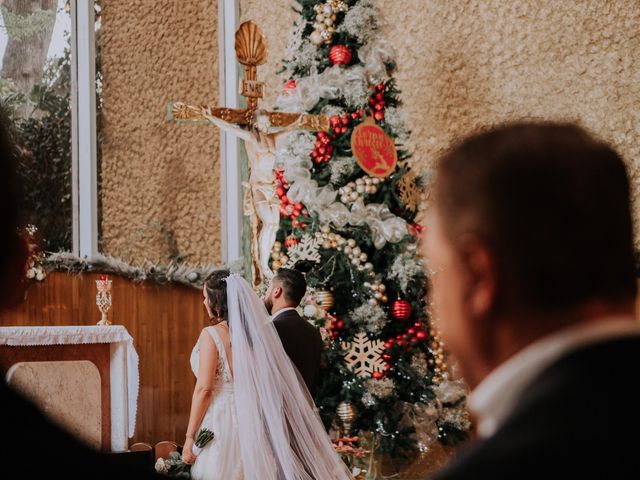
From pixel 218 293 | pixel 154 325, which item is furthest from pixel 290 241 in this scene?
pixel 218 293

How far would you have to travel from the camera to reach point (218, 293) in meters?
5.24

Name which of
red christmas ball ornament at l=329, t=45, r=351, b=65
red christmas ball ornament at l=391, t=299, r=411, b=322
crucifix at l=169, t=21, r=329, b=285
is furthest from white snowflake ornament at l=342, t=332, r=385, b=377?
red christmas ball ornament at l=329, t=45, r=351, b=65

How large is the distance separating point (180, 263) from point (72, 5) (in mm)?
2620

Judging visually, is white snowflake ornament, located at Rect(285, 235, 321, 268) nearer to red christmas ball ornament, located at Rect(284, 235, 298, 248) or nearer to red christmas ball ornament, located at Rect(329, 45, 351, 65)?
red christmas ball ornament, located at Rect(284, 235, 298, 248)

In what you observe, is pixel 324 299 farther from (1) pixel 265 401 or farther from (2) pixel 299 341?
(1) pixel 265 401

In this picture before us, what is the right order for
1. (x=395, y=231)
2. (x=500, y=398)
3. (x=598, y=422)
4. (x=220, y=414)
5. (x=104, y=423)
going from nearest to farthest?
Answer: 1. (x=598, y=422)
2. (x=500, y=398)
3. (x=220, y=414)
4. (x=104, y=423)
5. (x=395, y=231)

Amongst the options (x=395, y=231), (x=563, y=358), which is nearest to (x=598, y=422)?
(x=563, y=358)

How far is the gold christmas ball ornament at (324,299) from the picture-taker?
23.9ft

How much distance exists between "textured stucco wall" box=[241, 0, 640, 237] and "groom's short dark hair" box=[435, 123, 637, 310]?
7656 millimetres

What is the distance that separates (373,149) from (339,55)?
89 cm

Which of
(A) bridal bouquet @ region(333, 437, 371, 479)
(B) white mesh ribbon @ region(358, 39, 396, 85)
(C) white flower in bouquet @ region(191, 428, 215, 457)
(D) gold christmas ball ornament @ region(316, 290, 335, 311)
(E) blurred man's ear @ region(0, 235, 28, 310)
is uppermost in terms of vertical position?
(B) white mesh ribbon @ region(358, 39, 396, 85)

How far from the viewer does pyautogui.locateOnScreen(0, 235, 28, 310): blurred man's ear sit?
3.12ft

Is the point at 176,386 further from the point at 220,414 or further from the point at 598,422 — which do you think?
the point at 598,422

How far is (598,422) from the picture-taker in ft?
2.47
